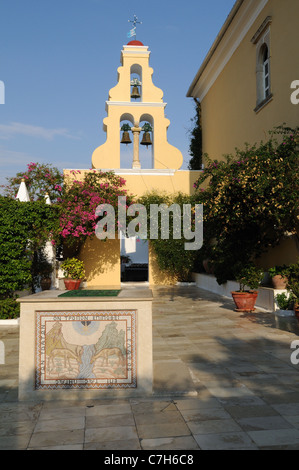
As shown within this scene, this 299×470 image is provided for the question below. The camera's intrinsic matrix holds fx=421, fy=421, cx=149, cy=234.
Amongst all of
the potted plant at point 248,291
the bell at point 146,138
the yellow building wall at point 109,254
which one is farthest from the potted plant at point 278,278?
the bell at point 146,138

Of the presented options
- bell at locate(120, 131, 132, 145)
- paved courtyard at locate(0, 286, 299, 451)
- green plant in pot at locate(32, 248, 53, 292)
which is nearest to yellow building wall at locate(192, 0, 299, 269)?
bell at locate(120, 131, 132, 145)

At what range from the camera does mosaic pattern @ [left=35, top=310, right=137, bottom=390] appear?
420cm

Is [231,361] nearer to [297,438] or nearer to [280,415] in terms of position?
[280,415]

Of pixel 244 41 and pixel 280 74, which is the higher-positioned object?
pixel 244 41

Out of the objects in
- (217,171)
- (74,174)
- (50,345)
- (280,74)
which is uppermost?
(280,74)

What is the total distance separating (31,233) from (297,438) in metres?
7.86

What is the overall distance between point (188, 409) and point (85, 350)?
3.77ft

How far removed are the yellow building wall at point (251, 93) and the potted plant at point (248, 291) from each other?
3606 millimetres

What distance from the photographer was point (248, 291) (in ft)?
33.7

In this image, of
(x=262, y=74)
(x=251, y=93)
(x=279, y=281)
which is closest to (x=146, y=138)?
(x=251, y=93)

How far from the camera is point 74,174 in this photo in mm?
16219

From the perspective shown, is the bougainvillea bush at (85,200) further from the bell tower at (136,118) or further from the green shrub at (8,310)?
the green shrub at (8,310)

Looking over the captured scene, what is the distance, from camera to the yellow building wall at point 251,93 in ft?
32.8
